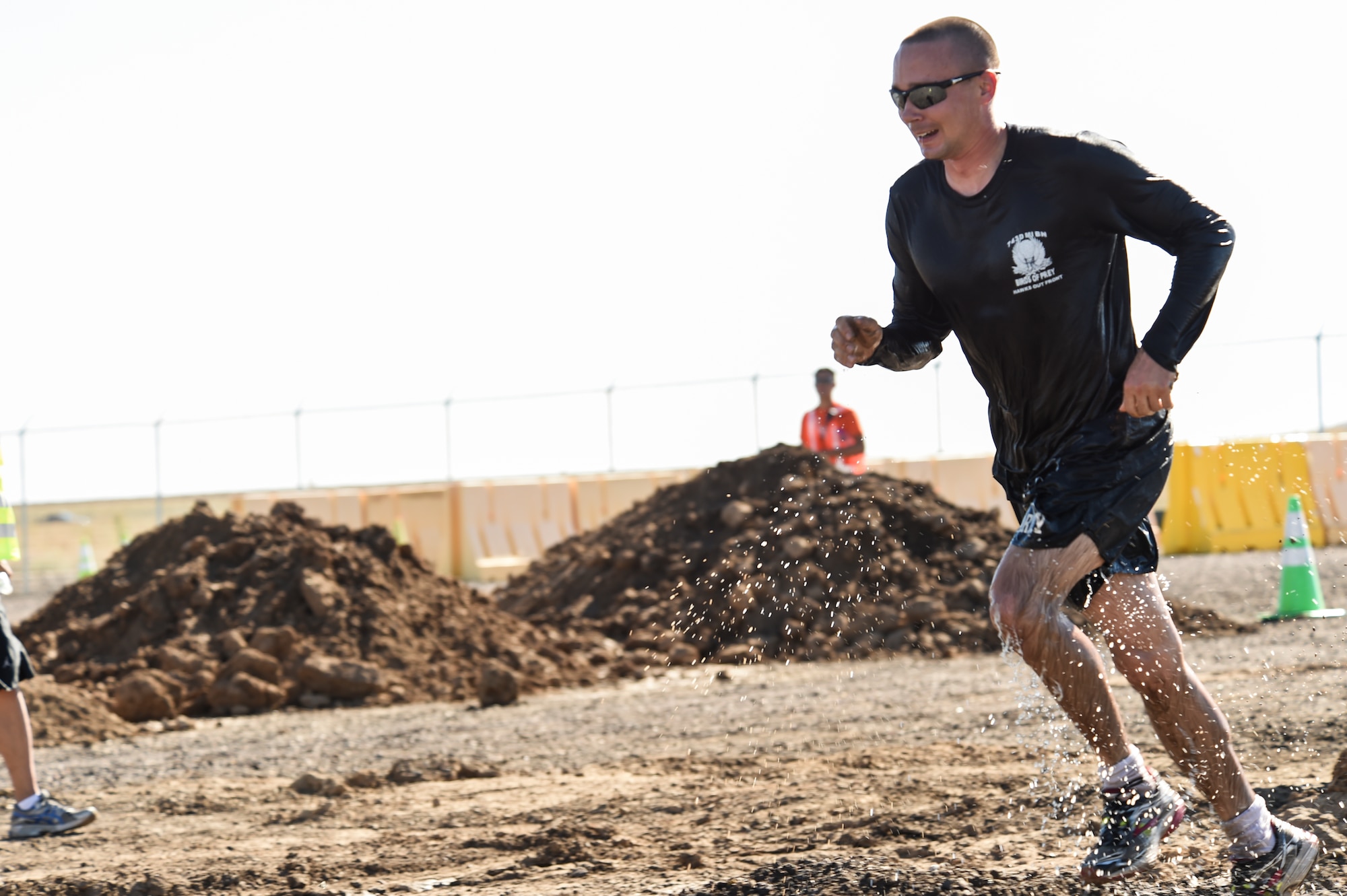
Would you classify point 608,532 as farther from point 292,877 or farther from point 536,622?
point 292,877

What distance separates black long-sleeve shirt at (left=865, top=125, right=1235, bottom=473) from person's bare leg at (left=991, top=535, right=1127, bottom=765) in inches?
13.5

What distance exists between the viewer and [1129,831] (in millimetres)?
3564

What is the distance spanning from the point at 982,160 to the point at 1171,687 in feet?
4.76

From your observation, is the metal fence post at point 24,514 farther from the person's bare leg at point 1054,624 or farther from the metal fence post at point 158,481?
the person's bare leg at point 1054,624

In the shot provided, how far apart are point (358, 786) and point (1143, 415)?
429 cm

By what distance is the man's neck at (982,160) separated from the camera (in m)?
3.66

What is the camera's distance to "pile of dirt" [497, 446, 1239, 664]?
1161 centimetres

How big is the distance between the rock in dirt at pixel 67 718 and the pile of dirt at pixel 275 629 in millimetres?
385

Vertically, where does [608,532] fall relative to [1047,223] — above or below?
below

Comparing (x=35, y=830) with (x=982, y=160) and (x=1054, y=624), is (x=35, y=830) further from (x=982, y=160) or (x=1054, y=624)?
(x=982, y=160)

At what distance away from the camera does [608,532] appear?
14773 millimetres

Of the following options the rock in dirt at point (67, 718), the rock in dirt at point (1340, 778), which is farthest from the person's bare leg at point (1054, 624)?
the rock in dirt at point (67, 718)

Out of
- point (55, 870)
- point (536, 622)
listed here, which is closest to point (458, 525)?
point (536, 622)

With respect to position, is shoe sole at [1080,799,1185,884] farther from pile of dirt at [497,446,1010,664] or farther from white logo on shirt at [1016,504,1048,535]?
pile of dirt at [497,446,1010,664]
